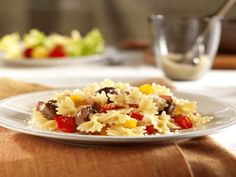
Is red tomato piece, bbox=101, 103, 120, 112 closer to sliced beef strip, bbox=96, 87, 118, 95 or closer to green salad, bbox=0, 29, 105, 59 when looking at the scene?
sliced beef strip, bbox=96, 87, 118, 95

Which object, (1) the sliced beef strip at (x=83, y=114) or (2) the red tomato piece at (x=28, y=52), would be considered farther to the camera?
(2) the red tomato piece at (x=28, y=52)

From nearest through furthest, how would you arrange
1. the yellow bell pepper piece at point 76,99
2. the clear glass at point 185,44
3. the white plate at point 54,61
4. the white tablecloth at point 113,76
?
the yellow bell pepper piece at point 76,99 → the white tablecloth at point 113,76 → the clear glass at point 185,44 → the white plate at point 54,61

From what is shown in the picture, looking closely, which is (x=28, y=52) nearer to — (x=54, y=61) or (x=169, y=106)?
(x=54, y=61)

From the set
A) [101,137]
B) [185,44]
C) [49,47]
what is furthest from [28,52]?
[101,137]

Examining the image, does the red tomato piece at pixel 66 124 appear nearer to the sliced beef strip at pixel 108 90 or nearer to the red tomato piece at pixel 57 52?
the sliced beef strip at pixel 108 90

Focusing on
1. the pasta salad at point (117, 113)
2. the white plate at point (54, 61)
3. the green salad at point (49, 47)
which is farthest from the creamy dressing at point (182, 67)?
the pasta salad at point (117, 113)
